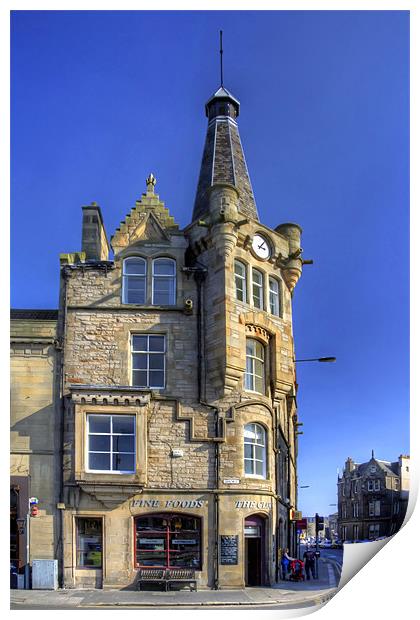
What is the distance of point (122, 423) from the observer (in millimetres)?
18594

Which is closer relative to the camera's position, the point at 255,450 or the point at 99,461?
the point at 99,461

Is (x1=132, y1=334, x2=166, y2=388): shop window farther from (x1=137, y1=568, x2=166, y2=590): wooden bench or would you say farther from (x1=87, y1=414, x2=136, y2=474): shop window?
(x1=137, y1=568, x2=166, y2=590): wooden bench

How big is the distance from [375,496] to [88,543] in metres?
7.67

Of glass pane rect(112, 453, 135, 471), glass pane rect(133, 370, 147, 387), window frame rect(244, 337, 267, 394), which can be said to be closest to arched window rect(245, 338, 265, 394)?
window frame rect(244, 337, 267, 394)

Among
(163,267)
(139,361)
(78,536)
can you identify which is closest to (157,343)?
(139,361)

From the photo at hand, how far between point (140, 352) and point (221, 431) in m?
3.13

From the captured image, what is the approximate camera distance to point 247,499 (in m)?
19.2

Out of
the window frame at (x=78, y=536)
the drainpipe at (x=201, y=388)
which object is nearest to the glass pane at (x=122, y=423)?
the drainpipe at (x=201, y=388)

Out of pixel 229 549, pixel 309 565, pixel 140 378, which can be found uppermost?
pixel 140 378

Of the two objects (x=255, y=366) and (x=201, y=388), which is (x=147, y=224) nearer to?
(x=201, y=388)

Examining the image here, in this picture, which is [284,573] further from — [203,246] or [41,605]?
[203,246]

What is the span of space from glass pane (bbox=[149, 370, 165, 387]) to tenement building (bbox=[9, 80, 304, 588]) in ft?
0.13
